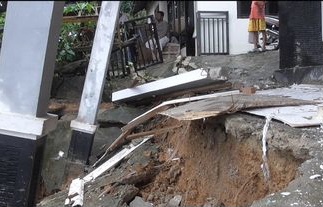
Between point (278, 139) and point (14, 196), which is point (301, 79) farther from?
point (14, 196)

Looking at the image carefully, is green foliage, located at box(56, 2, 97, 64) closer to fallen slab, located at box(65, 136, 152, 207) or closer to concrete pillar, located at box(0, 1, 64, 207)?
fallen slab, located at box(65, 136, 152, 207)

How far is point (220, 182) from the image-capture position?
18.4 feet

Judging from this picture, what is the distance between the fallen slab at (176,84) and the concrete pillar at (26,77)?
13.3 feet

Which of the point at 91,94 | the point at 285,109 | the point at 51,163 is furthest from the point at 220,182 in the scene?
the point at 51,163

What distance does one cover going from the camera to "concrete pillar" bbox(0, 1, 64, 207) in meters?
2.60

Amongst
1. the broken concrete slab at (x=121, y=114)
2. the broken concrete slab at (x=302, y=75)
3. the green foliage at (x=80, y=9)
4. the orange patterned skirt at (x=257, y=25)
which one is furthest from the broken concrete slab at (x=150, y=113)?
the green foliage at (x=80, y=9)

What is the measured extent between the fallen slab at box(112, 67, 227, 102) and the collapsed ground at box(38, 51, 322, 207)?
1.68ft

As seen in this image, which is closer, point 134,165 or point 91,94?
point 91,94

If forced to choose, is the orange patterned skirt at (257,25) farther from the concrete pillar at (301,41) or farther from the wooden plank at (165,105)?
the wooden plank at (165,105)

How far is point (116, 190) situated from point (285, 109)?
233cm

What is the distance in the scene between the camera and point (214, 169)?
228 inches

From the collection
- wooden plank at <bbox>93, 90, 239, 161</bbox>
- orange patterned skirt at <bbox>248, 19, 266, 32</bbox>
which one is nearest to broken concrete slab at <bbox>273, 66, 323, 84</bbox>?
wooden plank at <bbox>93, 90, 239, 161</bbox>

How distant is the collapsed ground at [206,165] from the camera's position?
186 inches

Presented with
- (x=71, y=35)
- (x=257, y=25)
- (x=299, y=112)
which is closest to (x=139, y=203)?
(x=299, y=112)
